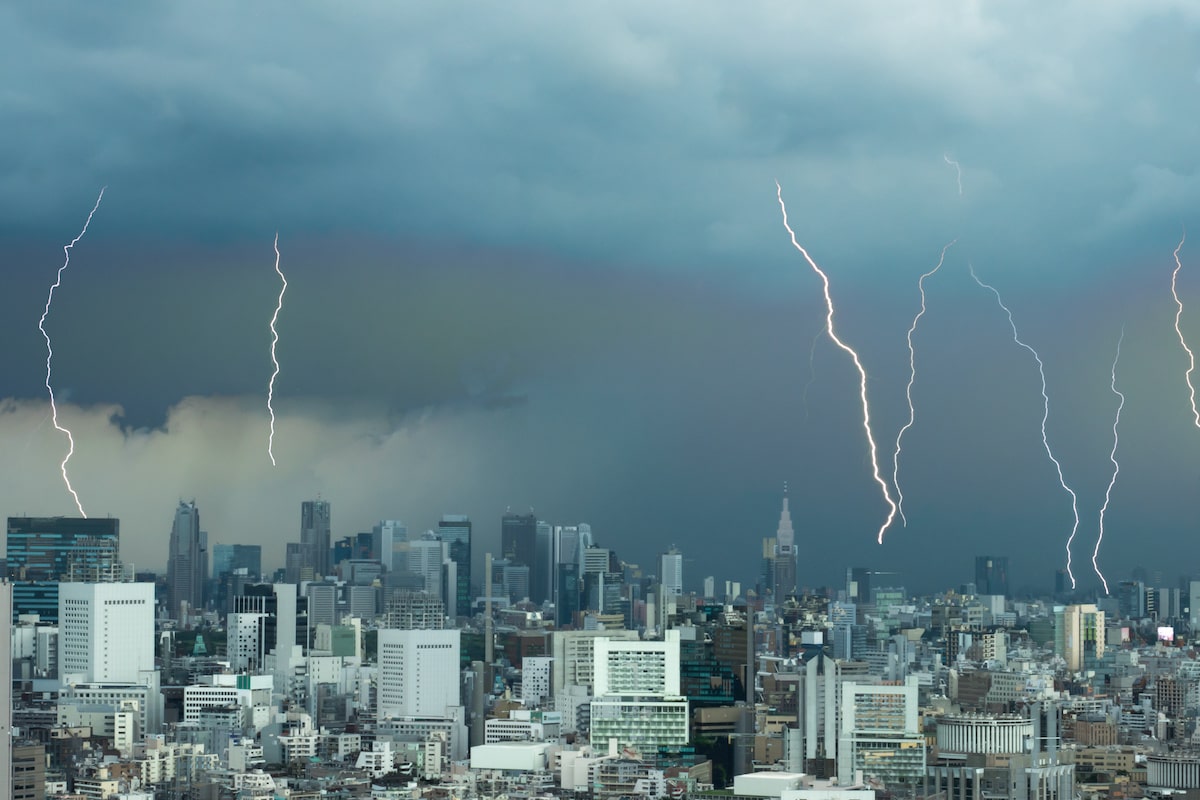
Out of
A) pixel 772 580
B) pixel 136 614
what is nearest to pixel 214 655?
pixel 136 614

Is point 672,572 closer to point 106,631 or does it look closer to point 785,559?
point 785,559

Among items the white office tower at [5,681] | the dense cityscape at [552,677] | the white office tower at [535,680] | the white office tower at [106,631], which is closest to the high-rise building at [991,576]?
the dense cityscape at [552,677]

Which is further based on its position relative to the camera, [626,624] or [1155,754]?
[626,624]

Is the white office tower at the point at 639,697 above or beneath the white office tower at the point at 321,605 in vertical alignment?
beneath

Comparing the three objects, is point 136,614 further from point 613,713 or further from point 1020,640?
point 1020,640

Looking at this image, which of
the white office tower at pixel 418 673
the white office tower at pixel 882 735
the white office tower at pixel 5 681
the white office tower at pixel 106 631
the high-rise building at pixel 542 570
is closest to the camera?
the white office tower at pixel 5 681

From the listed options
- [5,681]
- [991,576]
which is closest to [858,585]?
[991,576]

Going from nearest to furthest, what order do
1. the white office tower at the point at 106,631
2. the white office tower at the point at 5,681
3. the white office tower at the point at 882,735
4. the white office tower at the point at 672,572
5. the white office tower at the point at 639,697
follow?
the white office tower at the point at 5,681 → the white office tower at the point at 882,735 → the white office tower at the point at 639,697 → the white office tower at the point at 106,631 → the white office tower at the point at 672,572

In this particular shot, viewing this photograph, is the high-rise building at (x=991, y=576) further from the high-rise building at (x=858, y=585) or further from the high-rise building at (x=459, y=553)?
the high-rise building at (x=459, y=553)
